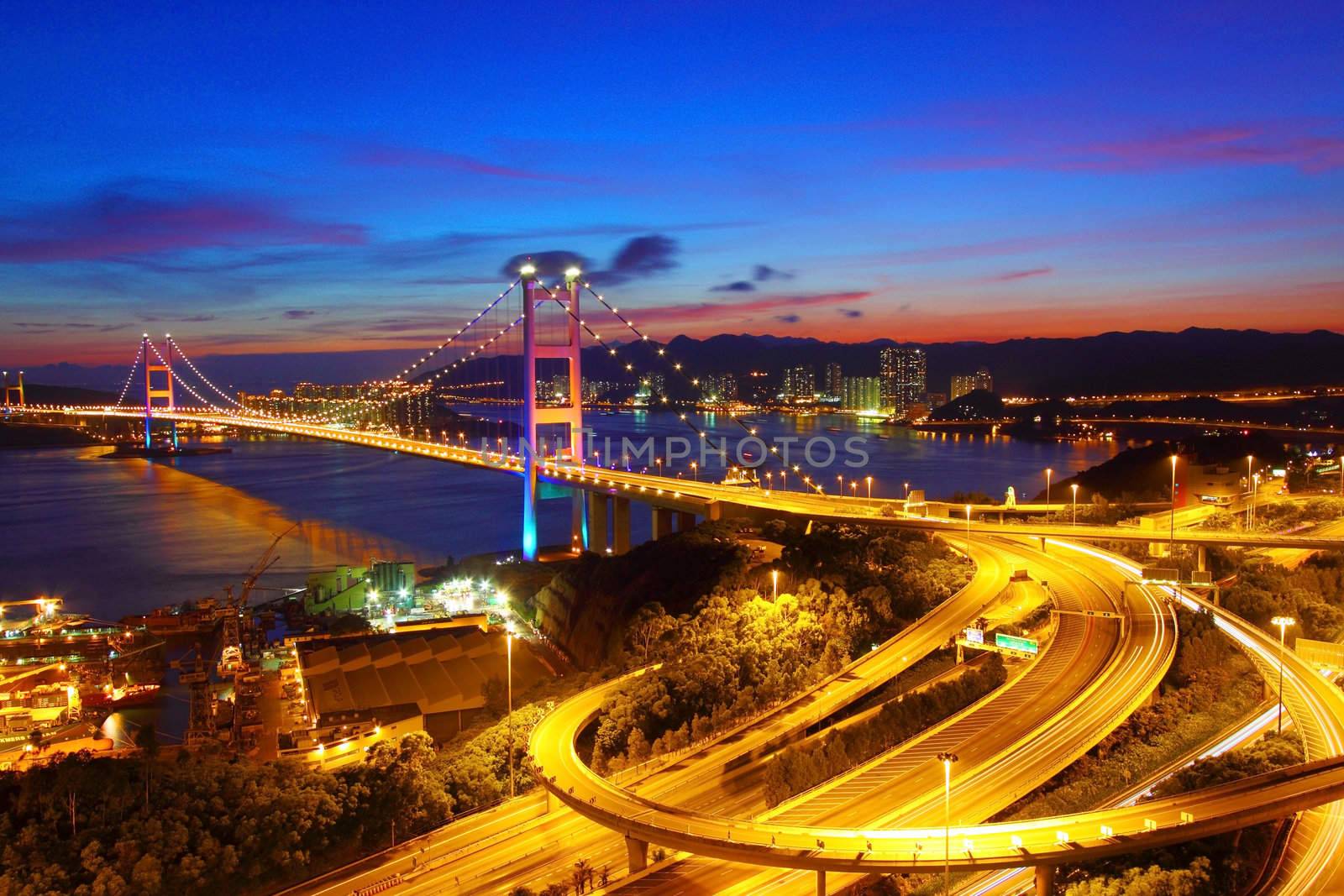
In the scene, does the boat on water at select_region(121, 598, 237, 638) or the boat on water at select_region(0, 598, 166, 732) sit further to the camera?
the boat on water at select_region(121, 598, 237, 638)

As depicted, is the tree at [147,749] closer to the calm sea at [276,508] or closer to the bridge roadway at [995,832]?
the bridge roadway at [995,832]

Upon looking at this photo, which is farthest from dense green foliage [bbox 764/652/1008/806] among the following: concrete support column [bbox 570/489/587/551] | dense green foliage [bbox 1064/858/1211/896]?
concrete support column [bbox 570/489/587/551]

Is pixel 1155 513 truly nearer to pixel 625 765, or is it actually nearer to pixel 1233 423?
pixel 625 765

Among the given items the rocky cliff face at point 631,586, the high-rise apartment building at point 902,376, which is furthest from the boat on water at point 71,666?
the high-rise apartment building at point 902,376

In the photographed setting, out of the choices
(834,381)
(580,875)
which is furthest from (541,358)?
(834,381)

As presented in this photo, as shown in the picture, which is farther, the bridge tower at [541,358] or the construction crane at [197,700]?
the bridge tower at [541,358]

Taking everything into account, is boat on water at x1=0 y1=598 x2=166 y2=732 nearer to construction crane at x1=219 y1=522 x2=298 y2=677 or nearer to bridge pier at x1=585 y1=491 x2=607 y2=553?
construction crane at x1=219 y1=522 x2=298 y2=677

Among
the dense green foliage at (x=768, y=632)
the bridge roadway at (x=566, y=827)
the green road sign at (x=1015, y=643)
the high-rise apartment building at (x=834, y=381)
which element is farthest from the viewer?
the high-rise apartment building at (x=834, y=381)
